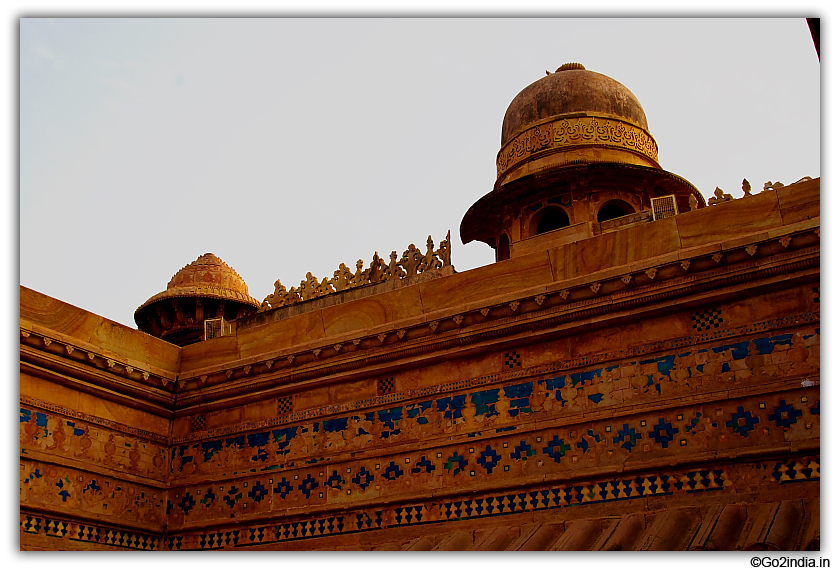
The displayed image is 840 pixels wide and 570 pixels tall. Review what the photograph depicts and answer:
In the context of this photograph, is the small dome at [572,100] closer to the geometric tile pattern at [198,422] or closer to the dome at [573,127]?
the dome at [573,127]

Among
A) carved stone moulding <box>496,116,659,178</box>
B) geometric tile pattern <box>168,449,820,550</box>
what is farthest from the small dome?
geometric tile pattern <box>168,449,820,550</box>

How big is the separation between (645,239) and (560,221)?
431 cm

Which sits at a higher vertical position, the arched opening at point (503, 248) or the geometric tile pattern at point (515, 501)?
the arched opening at point (503, 248)

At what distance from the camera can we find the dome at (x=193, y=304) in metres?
13.6

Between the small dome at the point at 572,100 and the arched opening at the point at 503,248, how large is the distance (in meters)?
1.47

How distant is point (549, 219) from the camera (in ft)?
42.5

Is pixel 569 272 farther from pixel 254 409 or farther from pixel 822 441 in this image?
pixel 254 409

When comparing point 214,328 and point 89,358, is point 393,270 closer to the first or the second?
point 214,328

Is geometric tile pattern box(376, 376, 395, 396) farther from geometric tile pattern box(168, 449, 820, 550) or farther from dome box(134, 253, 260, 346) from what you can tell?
dome box(134, 253, 260, 346)

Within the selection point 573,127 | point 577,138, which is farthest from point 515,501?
point 573,127

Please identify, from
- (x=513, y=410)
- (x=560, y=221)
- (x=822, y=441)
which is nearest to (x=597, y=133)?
(x=560, y=221)

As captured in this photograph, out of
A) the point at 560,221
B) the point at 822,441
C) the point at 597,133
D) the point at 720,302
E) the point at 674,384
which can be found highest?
the point at 597,133

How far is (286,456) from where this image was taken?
31.8 ft

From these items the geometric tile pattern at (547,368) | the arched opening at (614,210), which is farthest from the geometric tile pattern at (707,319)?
the arched opening at (614,210)
